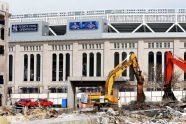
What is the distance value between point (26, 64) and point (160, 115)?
3232 inches

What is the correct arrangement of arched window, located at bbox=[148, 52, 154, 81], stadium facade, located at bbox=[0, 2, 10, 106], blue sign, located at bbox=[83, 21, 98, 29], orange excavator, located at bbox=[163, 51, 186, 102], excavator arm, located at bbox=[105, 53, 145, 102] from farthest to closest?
blue sign, located at bbox=[83, 21, 98, 29] < arched window, located at bbox=[148, 52, 154, 81] < stadium facade, located at bbox=[0, 2, 10, 106] < orange excavator, located at bbox=[163, 51, 186, 102] < excavator arm, located at bbox=[105, 53, 145, 102]

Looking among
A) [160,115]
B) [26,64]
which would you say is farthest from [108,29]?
[160,115]

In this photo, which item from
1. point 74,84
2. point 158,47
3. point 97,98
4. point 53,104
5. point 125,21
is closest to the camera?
point 97,98

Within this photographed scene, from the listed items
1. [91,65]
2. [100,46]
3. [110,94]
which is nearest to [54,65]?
[91,65]

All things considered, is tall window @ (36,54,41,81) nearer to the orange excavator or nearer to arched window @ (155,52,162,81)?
arched window @ (155,52,162,81)

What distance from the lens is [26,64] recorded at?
11262 cm

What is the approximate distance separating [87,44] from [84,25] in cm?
460

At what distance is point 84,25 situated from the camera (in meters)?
107

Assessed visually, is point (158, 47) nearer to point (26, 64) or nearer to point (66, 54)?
point (66, 54)

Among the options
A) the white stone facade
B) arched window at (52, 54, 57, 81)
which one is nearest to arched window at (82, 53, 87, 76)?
the white stone facade

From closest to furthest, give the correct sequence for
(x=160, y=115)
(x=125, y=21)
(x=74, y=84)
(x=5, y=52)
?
(x=160, y=115)
(x=5, y=52)
(x=74, y=84)
(x=125, y=21)

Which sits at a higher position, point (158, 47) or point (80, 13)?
point (80, 13)

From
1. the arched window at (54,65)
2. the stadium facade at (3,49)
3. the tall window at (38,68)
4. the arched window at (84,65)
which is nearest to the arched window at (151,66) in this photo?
the arched window at (84,65)

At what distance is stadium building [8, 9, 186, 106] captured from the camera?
102438mm
